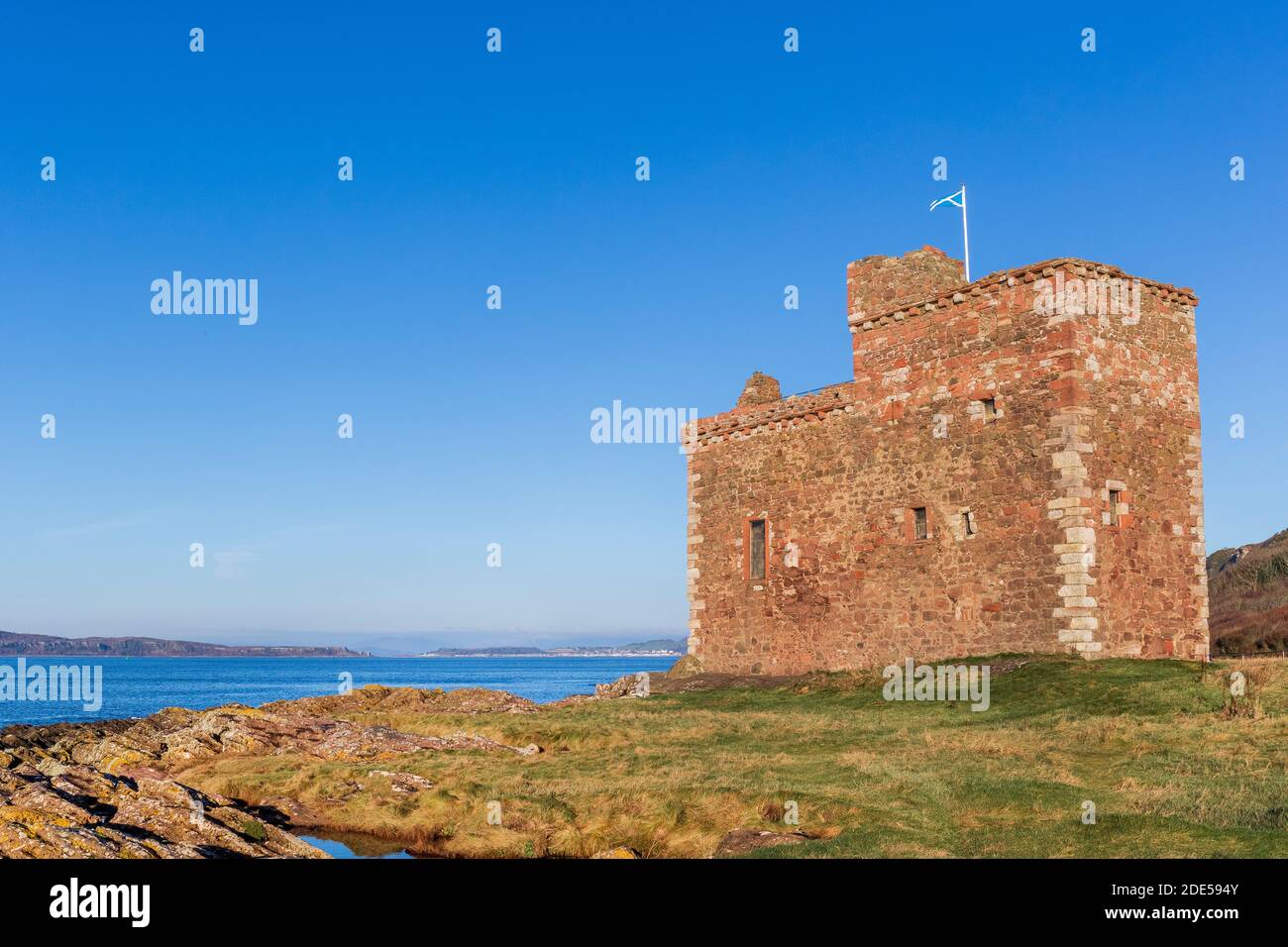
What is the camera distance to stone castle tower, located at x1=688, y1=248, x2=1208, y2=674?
24.2 meters

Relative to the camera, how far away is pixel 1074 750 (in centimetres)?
1659

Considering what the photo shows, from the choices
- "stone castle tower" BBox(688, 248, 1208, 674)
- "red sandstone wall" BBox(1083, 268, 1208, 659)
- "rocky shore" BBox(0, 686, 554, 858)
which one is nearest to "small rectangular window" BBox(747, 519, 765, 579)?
"stone castle tower" BBox(688, 248, 1208, 674)

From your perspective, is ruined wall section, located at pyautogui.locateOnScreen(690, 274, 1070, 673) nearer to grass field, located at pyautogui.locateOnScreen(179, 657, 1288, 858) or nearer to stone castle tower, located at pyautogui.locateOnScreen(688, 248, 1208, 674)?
stone castle tower, located at pyautogui.locateOnScreen(688, 248, 1208, 674)

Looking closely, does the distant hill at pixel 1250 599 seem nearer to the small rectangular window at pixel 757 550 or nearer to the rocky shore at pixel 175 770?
the small rectangular window at pixel 757 550

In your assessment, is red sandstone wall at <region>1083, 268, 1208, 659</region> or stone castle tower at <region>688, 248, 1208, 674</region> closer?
stone castle tower at <region>688, 248, 1208, 674</region>

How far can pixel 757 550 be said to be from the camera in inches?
1291

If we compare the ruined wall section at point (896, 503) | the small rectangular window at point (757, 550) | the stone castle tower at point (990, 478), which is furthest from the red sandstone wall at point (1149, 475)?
the small rectangular window at point (757, 550)

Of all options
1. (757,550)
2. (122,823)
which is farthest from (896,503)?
(122,823)

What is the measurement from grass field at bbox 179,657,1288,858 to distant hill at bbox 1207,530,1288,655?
832 inches

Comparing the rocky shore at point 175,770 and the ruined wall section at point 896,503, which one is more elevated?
the ruined wall section at point 896,503

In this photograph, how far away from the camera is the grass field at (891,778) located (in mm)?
12227

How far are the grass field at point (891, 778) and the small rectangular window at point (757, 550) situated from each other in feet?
27.9
